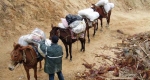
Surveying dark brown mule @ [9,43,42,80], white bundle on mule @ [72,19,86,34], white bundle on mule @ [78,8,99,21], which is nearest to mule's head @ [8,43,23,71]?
dark brown mule @ [9,43,42,80]

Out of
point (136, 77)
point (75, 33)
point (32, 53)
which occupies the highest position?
point (75, 33)

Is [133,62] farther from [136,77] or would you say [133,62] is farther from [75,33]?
[75,33]

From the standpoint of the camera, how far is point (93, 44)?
11844 millimetres

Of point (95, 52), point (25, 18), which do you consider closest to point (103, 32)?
point (95, 52)

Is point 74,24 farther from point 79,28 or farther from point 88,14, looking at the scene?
point 88,14

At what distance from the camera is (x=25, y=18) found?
12898mm

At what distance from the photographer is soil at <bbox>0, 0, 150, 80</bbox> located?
9.13 metres

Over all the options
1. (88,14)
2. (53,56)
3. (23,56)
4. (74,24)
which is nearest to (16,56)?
(23,56)

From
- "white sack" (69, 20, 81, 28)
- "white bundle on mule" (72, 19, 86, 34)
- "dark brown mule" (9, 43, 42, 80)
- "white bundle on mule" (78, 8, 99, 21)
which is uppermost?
"white bundle on mule" (78, 8, 99, 21)

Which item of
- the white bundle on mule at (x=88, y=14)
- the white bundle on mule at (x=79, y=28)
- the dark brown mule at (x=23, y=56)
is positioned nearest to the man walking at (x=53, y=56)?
the dark brown mule at (x=23, y=56)

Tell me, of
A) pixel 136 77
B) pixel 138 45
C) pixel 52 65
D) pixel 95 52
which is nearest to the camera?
pixel 52 65

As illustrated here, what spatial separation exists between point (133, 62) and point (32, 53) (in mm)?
3366

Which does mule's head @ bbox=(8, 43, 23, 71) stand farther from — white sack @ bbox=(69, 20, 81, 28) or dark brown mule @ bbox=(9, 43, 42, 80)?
white sack @ bbox=(69, 20, 81, 28)

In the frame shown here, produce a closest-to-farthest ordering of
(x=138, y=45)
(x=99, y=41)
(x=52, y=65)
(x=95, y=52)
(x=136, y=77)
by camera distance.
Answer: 1. (x=52, y=65)
2. (x=136, y=77)
3. (x=138, y=45)
4. (x=95, y=52)
5. (x=99, y=41)
